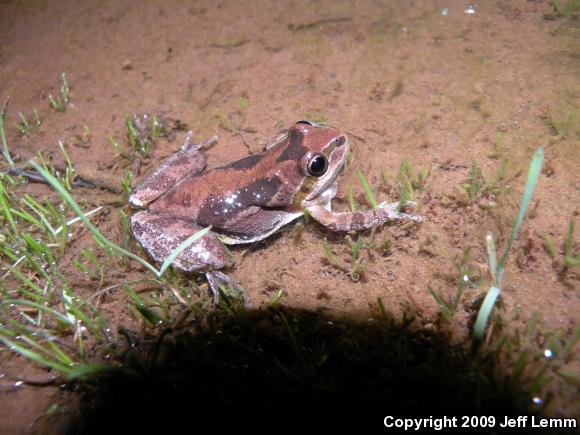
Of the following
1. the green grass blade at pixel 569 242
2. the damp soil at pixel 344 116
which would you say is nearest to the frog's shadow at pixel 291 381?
the damp soil at pixel 344 116

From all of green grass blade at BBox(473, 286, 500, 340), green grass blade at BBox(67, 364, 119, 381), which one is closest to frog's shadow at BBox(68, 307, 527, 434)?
green grass blade at BBox(67, 364, 119, 381)

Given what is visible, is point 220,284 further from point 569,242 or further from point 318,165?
point 569,242

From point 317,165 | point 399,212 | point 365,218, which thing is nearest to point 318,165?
point 317,165

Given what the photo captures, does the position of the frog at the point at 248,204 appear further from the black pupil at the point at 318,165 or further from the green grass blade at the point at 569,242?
the green grass blade at the point at 569,242

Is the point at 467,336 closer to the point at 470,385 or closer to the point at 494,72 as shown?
the point at 470,385

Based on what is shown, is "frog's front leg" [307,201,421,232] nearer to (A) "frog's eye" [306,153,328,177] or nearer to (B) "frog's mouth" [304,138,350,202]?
(B) "frog's mouth" [304,138,350,202]

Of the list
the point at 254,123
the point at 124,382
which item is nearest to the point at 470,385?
the point at 124,382
